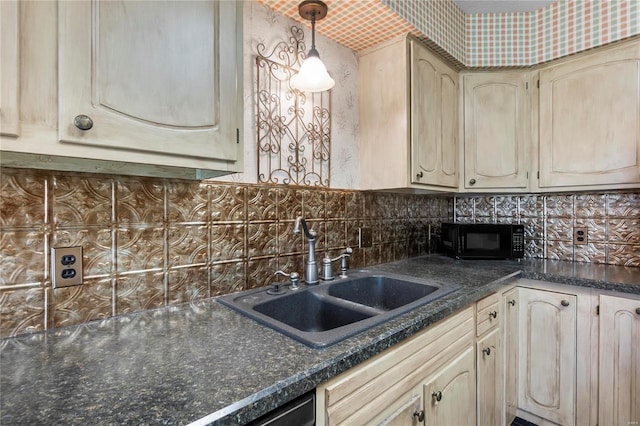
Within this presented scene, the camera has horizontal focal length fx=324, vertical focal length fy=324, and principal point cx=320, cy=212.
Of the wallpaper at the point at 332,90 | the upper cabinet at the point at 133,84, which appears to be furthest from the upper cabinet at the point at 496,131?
the upper cabinet at the point at 133,84

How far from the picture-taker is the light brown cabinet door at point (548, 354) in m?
1.62

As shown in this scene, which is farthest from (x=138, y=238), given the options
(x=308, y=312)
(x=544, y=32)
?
(x=544, y=32)

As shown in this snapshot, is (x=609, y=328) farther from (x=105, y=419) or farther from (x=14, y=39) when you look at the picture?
(x=14, y=39)

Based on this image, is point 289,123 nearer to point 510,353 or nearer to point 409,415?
point 409,415

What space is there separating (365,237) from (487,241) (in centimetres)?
84

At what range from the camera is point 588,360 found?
1564 millimetres

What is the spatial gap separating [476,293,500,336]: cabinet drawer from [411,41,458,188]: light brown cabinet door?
645 mm

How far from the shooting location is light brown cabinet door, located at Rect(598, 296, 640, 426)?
1435 millimetres

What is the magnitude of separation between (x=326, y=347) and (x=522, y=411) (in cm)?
164

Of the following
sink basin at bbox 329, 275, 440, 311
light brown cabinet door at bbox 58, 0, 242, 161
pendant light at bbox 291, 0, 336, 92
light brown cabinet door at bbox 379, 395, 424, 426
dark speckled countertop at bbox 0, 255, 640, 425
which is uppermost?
pendant light at bbox 291, 0, 336, 92

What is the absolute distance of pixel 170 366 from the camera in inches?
27.9

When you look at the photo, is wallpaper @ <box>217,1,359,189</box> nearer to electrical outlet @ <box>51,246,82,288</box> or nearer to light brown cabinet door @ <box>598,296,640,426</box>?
electrical outlet @ <box>51,246,82,288</box>

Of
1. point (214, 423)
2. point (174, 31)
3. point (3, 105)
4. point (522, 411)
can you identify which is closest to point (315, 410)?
point (214, 423)

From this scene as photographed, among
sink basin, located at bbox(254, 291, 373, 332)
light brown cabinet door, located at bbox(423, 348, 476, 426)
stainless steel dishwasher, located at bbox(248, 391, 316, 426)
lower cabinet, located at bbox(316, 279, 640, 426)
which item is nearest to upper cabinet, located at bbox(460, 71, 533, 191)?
lower cabinet, located at bbox(316, 279, 640, 426)
